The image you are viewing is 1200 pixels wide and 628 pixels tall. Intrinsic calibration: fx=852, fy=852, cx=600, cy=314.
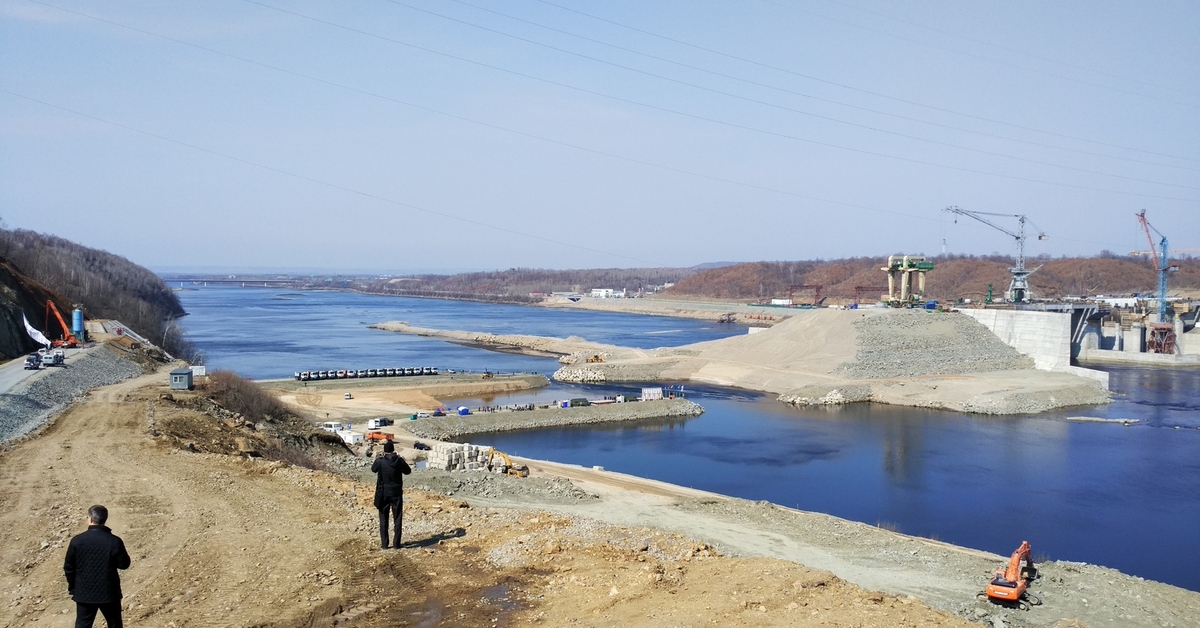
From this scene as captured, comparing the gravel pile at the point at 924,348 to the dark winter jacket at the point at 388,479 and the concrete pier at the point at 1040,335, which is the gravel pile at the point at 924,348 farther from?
the dark winter jacket at the point at 388,479

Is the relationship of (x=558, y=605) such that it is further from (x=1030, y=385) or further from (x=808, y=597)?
(x=1030, y=385)

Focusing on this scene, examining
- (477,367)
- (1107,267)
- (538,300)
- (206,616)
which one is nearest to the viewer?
(206,616)

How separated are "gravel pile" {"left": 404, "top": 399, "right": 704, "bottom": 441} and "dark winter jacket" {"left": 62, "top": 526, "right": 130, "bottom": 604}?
29138 millimetres

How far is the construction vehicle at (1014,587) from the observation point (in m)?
12.3

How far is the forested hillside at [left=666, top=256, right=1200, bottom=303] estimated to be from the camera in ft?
439

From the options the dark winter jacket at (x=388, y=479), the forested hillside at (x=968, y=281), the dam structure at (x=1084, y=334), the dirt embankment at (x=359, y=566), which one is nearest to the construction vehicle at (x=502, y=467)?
the dirt embankment at (x=359, y=566)

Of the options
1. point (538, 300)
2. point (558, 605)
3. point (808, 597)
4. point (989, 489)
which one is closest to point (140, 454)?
point (558, 605)

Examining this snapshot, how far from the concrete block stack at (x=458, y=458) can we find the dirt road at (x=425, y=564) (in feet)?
18.9

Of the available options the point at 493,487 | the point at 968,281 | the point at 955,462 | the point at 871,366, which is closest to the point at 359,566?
the point at 493,487

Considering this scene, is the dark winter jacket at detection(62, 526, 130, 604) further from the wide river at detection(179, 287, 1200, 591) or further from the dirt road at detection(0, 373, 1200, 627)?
the wide river at detection(179, 287, 1200, 591)

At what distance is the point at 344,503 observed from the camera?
494 inches

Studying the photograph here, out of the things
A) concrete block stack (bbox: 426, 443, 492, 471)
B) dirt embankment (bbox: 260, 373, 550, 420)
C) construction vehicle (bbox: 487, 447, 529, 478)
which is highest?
concrete block stack (bbox: 426, 443, 492, 471)

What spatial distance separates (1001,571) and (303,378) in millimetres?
44407

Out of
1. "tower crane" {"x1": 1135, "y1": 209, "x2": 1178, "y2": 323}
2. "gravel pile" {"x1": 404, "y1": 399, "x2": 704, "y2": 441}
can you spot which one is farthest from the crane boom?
"gravel pile" {"x1": 404, "y1": 399, "x2": 704, "y2": 441}
